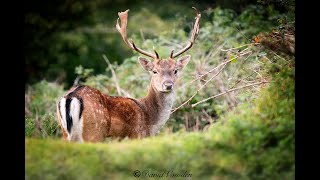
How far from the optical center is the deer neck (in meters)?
8.98

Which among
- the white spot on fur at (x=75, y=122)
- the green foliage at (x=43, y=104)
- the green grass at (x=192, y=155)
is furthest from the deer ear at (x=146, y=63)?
the green grass at (x=192, y=155)

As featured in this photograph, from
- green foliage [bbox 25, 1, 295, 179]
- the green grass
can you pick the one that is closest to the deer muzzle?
green foliage [bbox 25, 1, 295, 179]

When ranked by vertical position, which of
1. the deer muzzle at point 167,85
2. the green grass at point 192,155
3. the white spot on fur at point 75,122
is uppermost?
the deer muzzle at point 167,85

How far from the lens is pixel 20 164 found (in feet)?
23.0

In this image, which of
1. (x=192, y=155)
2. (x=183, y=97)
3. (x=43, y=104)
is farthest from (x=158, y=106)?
(x=43, y=104)

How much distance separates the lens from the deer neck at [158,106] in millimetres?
8984

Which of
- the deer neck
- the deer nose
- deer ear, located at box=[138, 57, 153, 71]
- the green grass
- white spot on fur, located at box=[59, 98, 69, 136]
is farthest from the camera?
deer ear, located at box=[138, 57, 153, 71]

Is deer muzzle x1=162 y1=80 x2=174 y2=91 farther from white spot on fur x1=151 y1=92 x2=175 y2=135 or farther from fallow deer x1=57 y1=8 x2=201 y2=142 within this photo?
white spot on fur x1=151 y1=92 x2=175 y2=135

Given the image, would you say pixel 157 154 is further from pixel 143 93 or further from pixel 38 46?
pixel 38 46

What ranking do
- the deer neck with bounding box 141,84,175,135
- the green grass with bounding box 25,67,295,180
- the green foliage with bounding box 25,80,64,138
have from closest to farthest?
1. the green grass with bounding box 25,67,295,180
2. the deer neck with bounding box 141,84,175,135
3. the green foliage with bounding box 25,80,64,138

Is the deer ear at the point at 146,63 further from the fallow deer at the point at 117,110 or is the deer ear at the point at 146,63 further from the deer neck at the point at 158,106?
the deer neck at the point at 158,106

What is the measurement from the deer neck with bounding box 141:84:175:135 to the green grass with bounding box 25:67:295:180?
5.80 feet

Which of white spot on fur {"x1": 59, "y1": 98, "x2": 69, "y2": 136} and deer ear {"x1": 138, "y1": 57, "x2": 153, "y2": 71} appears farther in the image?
deer ear {"x1": 138, "y1": 57, "x2": 153, "y2": 71}

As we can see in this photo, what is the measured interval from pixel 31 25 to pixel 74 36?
100 cm
